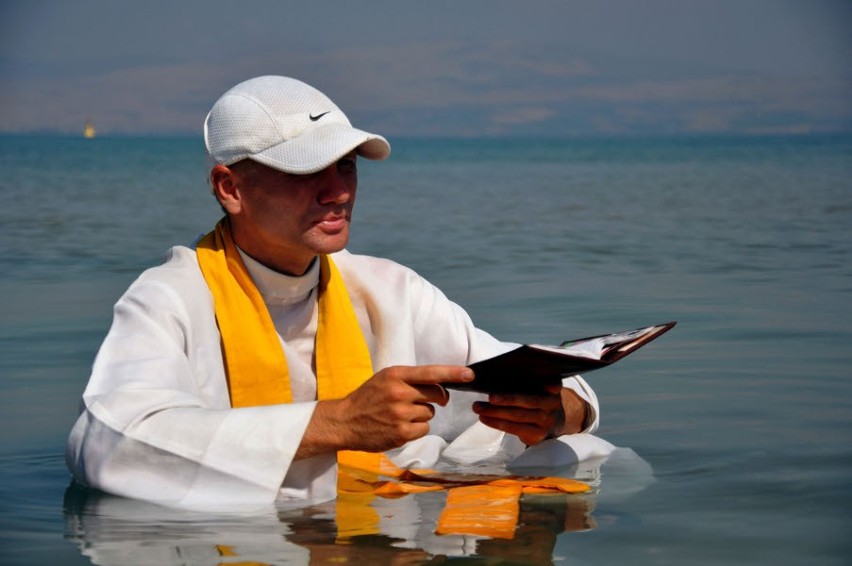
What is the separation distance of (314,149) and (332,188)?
138 mm

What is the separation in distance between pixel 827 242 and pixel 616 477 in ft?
27.9

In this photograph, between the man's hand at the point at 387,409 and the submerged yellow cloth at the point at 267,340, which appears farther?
the submerged yellow cloth at the point at 267,340

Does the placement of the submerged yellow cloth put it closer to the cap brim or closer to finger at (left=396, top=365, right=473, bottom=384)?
the cap brim

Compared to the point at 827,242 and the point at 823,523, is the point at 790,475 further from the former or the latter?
the point at 827,242

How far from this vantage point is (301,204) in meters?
4.21

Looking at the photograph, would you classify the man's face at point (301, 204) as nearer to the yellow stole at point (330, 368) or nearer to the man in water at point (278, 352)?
the man in water at point (278, 352)

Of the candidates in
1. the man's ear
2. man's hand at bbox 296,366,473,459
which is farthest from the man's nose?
man's hand at bbox 296,366,473,459

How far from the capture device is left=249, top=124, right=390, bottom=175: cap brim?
13.5ft

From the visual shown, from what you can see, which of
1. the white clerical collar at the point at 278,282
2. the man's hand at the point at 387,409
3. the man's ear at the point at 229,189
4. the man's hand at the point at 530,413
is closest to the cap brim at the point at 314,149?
the man's ear at the point at 229,189

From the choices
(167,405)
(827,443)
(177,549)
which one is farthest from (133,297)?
(827,443)

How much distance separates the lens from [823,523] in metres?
4.15

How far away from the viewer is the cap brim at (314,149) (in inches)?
162

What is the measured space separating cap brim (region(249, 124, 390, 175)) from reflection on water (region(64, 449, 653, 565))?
863 mm

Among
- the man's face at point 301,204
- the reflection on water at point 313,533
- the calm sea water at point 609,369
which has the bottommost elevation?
the calm sea water at point 609,369
